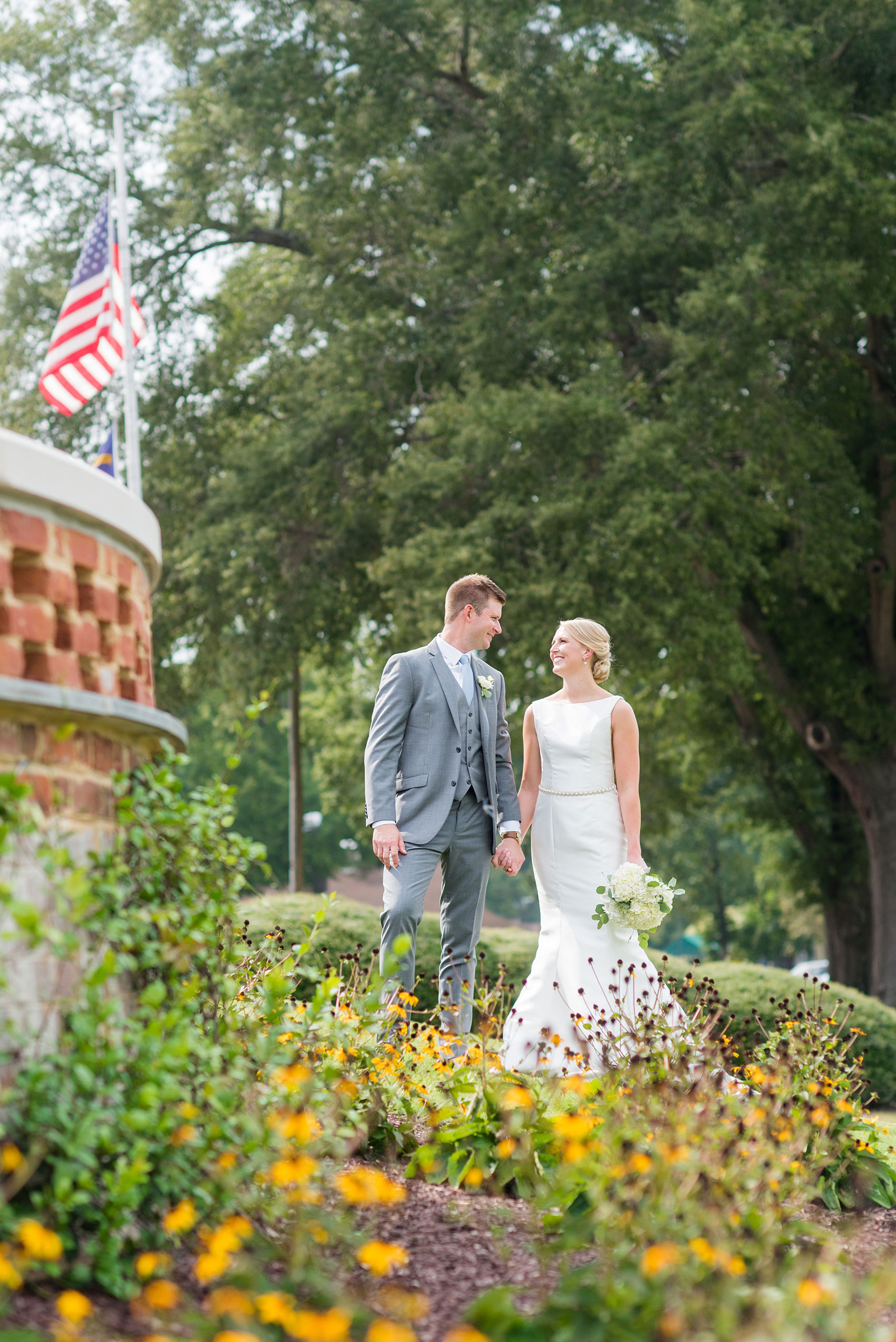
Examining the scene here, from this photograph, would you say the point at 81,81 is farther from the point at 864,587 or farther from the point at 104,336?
the point at 864,587

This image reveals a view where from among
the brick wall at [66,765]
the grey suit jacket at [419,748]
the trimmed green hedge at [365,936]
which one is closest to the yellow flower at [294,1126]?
the brick wall at [66,765]

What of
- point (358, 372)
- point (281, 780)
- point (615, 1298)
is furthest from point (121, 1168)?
point (281, 780)

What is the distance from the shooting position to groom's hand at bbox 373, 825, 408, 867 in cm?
553

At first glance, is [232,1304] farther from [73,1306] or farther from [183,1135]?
[183,1135]

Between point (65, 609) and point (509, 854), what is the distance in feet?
9.68

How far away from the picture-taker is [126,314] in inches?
380

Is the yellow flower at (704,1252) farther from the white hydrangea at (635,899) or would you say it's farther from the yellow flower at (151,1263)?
the white hydrangea at (635,899)

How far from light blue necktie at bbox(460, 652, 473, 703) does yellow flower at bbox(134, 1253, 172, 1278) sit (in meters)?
3.32

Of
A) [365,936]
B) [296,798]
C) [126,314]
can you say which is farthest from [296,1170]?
[296,798]

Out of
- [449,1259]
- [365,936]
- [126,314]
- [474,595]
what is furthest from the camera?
[126,314]

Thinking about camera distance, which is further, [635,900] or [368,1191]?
[635,900]

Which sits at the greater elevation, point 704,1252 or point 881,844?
point 881,844

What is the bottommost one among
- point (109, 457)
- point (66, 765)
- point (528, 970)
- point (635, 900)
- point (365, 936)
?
point (528, 970)

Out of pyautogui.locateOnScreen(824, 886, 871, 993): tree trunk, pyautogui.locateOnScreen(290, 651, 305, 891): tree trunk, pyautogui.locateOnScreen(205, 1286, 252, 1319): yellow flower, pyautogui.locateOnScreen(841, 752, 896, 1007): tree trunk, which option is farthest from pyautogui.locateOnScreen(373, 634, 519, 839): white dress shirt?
pyautogui.locateOnScreen(290, 651, 305, 891): tree trunk
